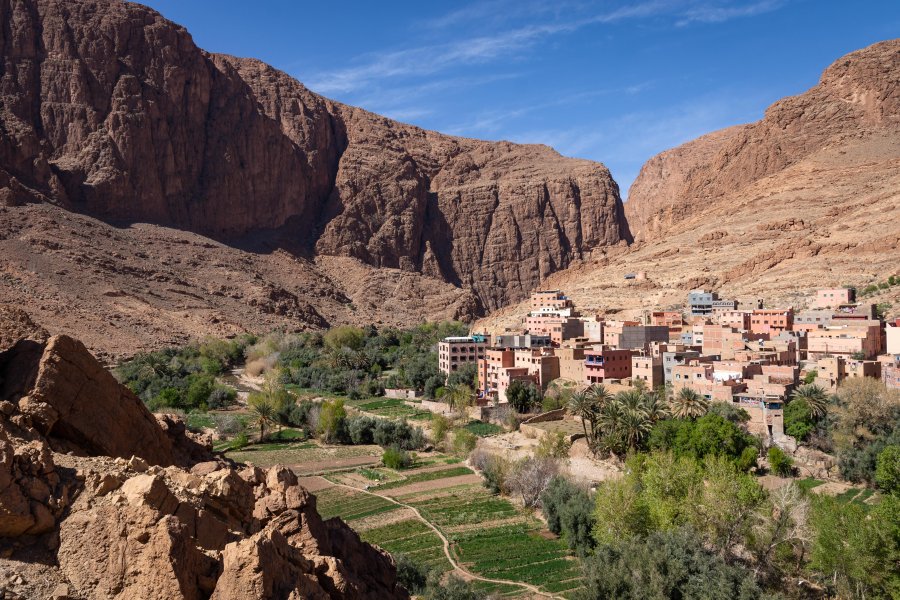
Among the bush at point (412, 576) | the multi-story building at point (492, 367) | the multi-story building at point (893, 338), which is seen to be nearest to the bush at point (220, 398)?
the multi-story building at point (492, 367)

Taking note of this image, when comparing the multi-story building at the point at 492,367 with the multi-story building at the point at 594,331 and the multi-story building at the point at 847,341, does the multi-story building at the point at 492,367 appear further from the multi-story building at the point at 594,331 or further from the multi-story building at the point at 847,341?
the multi-story building at the point at 847,341

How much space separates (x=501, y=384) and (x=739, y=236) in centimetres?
5225

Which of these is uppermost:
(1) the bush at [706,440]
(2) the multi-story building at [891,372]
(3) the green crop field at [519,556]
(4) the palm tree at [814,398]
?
(2) the multi-story building at [891,372]

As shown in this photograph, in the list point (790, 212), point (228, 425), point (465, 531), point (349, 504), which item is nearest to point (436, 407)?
point (228, 425)

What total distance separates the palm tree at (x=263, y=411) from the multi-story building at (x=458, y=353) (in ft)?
48.5

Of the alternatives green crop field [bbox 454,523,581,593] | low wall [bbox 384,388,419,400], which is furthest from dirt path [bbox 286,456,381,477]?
low wall [bbox 384,388,419,400]

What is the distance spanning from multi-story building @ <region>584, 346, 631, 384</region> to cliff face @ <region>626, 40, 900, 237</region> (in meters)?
69.1

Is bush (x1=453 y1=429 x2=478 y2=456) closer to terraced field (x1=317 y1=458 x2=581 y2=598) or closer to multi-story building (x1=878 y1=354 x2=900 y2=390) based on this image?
terraced field (x1=317 y1=458 x2=581 y2=598)

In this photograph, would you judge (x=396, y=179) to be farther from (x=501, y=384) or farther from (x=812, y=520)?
(x=812, y=520)

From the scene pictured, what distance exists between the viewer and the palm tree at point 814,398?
118ft

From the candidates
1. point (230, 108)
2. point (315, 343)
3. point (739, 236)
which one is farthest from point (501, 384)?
point (230, 108)

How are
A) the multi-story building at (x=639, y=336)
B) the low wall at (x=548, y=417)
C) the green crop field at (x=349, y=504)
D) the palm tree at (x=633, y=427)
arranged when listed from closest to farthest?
the green crop field at (x=349, y=504)
the palm tree at (x=633, y=427)
the low wall at (x=548, y=417)
the multi-story building at (x=639, y=336)

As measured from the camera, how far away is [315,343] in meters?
79.3

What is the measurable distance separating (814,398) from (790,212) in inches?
2429
